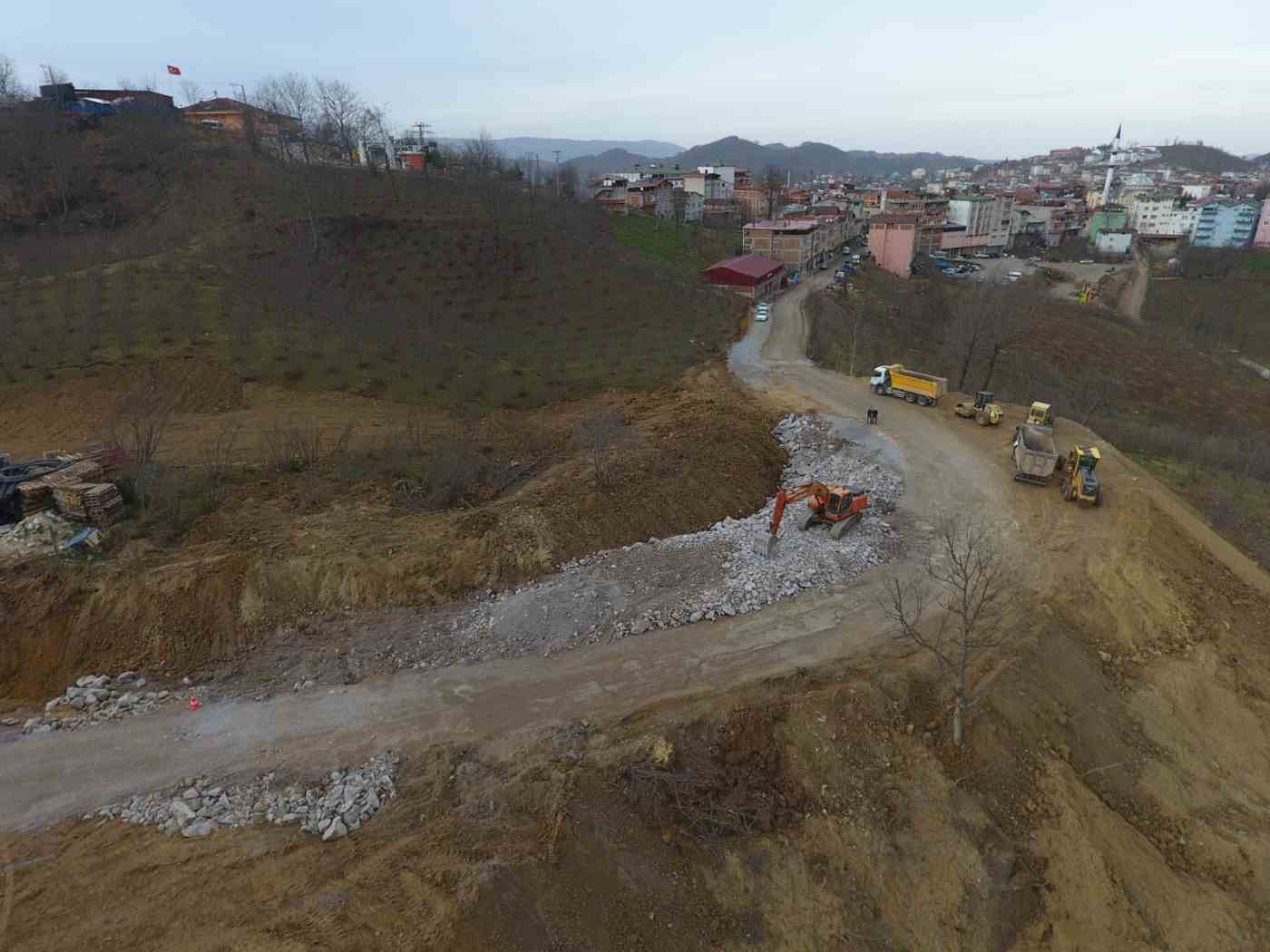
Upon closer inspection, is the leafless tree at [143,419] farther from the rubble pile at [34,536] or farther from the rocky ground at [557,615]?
the rocky ground at [557,615]

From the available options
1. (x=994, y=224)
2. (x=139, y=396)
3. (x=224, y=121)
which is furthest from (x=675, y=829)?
(x=994, y=224)

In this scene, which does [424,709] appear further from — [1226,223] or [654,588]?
[1226,223]

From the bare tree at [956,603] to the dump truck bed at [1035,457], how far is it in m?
3.47

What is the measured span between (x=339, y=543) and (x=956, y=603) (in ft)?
47.3

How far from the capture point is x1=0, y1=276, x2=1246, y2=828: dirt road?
36.4 feet

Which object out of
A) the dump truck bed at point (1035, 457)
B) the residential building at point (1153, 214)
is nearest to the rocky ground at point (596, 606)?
the dump truck bed at point (1035, 457)

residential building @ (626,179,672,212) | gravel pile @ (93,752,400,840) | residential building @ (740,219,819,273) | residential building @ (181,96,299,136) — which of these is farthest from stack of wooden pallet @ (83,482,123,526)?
residential building @ (626,179,672,212)

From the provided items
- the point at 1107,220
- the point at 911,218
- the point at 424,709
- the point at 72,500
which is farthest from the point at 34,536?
the point at 1107,220

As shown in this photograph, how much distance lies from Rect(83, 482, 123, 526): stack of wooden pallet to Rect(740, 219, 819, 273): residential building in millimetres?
53890

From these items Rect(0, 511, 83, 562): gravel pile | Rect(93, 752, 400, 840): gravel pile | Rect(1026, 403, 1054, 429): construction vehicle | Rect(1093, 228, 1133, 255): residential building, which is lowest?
Rect(1093, 228, 1133, 255): residential building

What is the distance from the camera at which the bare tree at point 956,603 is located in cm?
1314

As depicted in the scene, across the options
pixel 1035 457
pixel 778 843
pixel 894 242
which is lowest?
pixel 778 843

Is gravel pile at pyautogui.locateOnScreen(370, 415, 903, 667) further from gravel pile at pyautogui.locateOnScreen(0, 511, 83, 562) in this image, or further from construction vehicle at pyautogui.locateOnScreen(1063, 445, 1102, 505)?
gravel pile at pyautogui.locateOnScreen(0, 511, 83, 562)

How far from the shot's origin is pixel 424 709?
12.4 meters
